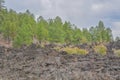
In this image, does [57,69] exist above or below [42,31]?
below

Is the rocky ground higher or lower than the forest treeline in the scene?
lower

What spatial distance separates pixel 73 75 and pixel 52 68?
3377mm

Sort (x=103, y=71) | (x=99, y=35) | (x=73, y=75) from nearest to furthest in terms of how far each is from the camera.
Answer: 1. (x=73, y=75)
2. (x=103, y=71)
3. (x=99, y=35)

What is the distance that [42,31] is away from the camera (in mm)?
92375

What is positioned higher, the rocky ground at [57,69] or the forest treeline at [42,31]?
the forest treeline at [42,31]

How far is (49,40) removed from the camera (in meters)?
95.8

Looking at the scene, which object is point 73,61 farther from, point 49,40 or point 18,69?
point 49,40

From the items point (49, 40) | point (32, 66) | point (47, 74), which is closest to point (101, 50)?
point (32, 66)

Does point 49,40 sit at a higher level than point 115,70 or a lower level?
higher

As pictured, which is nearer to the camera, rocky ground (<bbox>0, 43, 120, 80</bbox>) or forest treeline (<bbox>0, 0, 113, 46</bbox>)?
rocky ground (<bbox>0, 43, 120, 80</bbox>)

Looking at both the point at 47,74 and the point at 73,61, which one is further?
the point at 73,61

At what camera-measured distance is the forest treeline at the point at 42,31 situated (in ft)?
283

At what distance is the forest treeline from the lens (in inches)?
3401

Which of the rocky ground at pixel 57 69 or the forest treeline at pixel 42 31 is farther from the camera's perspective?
the forest treeline at pixel 42 31
